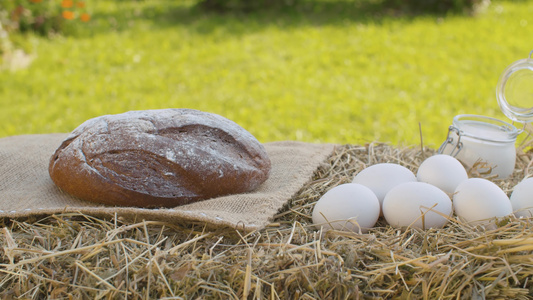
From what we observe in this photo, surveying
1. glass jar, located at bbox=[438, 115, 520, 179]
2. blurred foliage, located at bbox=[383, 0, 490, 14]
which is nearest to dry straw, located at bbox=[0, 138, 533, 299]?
glass jar, located at bbox=[438, 115, 520, 179]

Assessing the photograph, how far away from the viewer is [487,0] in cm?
748

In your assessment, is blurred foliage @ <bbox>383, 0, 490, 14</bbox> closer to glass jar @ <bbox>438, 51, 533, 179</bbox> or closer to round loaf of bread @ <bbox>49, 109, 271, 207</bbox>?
glass jar @ <bbox>438, 51, 533, 179</bbox>

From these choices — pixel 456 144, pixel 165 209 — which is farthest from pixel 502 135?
pixel 165 209

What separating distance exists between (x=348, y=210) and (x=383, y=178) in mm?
287

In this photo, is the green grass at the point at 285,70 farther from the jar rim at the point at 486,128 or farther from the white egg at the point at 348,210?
the white egg at the point at 348,210

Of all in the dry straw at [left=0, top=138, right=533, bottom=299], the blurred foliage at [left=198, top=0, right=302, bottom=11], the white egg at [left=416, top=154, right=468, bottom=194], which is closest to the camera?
the dry straw at [left=0, top=138, right=533, bottom=299]

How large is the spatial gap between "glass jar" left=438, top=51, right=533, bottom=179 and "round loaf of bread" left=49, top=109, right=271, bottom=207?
3.21 feet

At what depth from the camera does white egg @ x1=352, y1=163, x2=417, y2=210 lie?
6.36 ft

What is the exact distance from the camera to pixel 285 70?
5.80m

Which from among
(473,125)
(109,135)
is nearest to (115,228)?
(109,135)

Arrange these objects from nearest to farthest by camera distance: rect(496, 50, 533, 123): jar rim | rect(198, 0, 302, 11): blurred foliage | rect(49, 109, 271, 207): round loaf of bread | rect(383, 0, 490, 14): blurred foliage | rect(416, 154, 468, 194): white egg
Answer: rect(49, 109, 271, 207): round loaf of bread < rect(416, 154, 468, 194): white egg < rect(496, 50, 533, 123): jar rim < rect(383, 0, 490, 14): blurred foliage < rect(198, 0, 302, 11): blurred foliage

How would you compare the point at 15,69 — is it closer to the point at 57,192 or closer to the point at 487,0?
the point at 57,192

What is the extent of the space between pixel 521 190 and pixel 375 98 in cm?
335

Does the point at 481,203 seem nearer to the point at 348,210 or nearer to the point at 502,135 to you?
the point at 348,210
